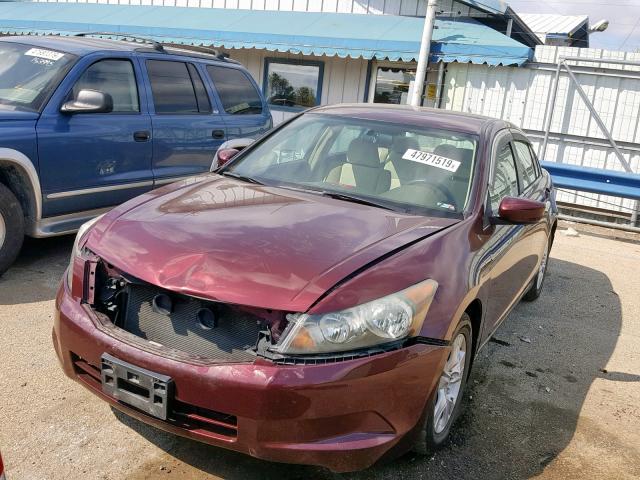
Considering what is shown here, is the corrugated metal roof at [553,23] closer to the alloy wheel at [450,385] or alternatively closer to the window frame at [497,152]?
the window frame at [497,152]

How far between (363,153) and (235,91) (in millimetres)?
3429

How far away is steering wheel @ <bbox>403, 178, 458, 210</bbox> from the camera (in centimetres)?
365

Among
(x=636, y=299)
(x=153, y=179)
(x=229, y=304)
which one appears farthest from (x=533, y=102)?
(x=229, y=304)

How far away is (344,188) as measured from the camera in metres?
3.82

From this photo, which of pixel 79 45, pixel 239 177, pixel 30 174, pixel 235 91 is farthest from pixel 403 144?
pixel 235 91

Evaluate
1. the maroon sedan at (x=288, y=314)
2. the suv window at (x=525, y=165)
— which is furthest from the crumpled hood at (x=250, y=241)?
the suv window at (x=525, y=165)

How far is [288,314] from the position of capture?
2479mm

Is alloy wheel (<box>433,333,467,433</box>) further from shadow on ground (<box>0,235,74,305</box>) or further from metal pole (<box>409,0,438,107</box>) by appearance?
metal pole (<box>409,0,438,107</box>)

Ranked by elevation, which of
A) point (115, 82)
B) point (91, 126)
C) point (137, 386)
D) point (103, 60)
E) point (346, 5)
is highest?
point (346, 5)

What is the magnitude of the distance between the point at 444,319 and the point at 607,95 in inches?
349

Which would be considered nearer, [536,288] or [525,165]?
Result: [525,165]

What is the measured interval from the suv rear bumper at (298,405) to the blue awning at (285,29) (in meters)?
8.99

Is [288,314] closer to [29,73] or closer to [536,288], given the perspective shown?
[536,288]

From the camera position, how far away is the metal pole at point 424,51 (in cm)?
1033
